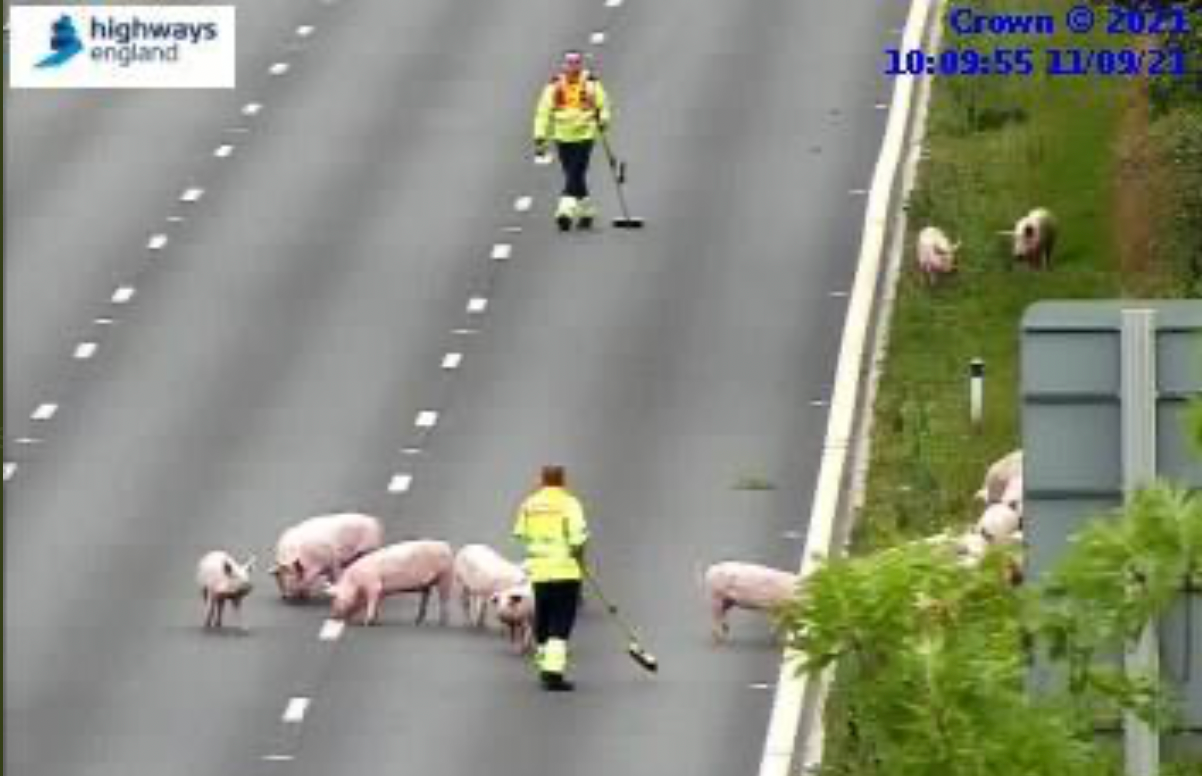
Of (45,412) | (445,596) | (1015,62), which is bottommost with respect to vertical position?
(445,596)

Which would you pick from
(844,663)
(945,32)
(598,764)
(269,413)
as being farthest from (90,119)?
(844,663)

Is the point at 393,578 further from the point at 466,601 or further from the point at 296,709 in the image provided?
the point at 296,709

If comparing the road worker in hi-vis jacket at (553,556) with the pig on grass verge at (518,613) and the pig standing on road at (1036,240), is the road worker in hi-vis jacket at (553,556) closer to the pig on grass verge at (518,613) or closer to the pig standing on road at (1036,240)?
the pig on grass verge at (518,613)

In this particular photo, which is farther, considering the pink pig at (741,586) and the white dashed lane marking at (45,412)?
the white dashed lane marking at (45,412)

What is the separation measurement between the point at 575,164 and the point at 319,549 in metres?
13.9

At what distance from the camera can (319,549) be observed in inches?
1558

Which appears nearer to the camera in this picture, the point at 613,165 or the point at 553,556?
the point at 553,556

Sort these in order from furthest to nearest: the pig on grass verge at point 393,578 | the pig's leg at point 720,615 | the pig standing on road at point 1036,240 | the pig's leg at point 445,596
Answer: the pig standing on road at point 1036,240 < the pig's leg at point 445,596 < the pig on grass verge at point 393,578 < the pig's leg at point 720,615

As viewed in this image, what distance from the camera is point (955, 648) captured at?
17.7m


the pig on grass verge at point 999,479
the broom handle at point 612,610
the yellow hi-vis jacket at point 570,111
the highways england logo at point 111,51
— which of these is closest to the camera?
the broom handle at point 612,610

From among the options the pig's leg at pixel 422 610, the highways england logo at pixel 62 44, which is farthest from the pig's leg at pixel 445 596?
the highways england logo at pixel 62 44

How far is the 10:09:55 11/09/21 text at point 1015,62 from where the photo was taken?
59719 mm

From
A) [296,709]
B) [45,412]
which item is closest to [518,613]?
[296,709]

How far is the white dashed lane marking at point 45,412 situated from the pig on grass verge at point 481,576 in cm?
836
